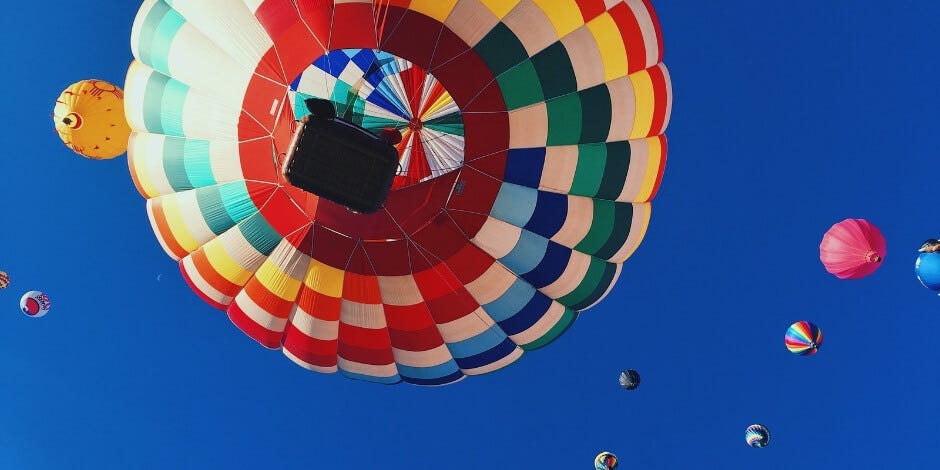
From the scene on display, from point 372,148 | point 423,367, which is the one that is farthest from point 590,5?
point 423,367

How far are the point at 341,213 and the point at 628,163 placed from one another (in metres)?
2.53

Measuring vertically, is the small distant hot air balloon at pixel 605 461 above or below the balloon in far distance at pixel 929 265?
below

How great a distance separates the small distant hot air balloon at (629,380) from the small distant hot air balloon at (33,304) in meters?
6.67

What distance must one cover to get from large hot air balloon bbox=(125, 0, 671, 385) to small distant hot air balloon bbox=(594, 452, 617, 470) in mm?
2450

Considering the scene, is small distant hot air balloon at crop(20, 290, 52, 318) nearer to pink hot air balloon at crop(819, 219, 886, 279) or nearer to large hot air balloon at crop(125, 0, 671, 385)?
large hot air balloon at crop(125, 0, 671, 385)

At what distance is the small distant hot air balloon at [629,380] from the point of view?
9391mm

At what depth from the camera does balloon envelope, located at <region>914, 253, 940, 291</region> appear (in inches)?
326

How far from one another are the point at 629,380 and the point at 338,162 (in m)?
5.24

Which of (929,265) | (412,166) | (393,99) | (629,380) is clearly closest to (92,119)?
(393,99)

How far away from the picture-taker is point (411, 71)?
19.6 feet

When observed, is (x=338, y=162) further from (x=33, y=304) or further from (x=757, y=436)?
(x=757, y=436)

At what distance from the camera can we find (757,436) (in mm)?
9273

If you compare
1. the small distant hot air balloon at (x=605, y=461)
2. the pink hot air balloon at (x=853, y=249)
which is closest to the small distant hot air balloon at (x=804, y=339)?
the pink hot air balloon at (x=853, y=249)

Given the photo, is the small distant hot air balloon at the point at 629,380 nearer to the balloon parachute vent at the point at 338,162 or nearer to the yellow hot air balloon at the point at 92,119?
the balloon parachute vent at the point at 338,162
